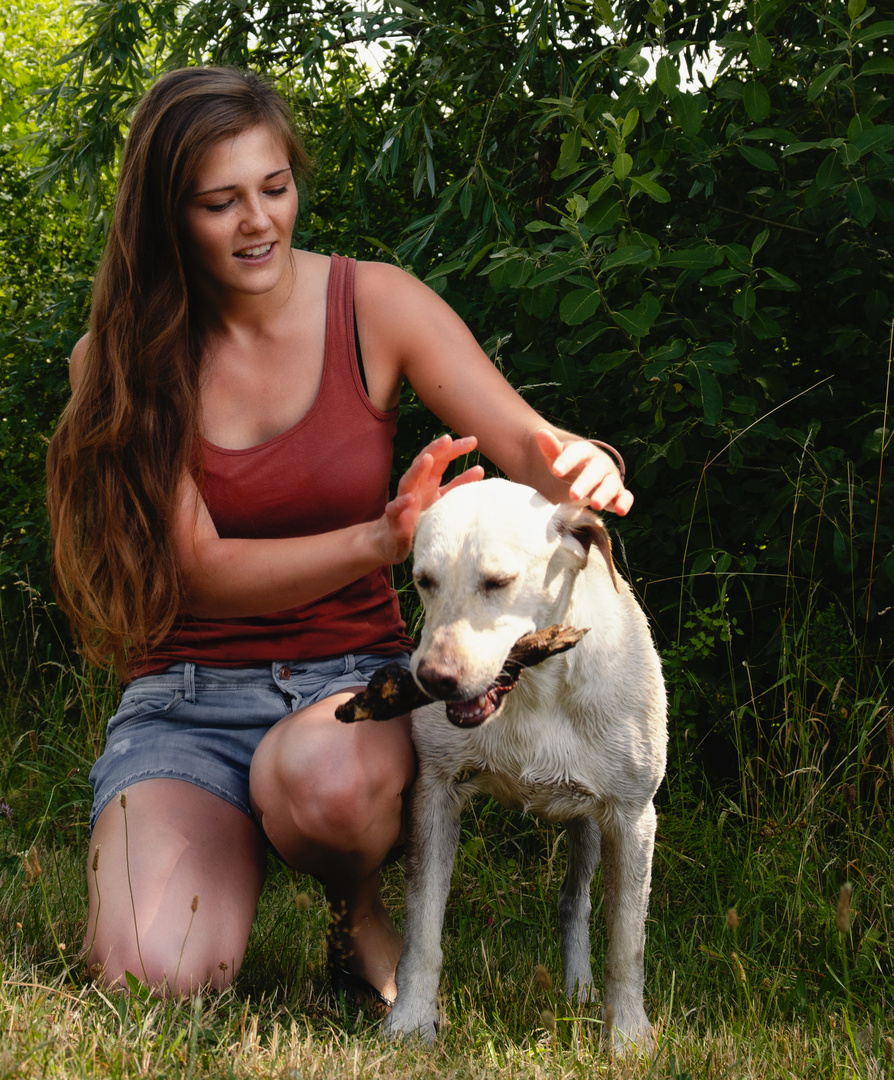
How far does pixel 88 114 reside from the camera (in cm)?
397

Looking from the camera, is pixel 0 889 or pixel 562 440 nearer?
pixel 562 440

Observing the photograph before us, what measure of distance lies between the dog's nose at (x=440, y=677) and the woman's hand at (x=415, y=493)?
36cm

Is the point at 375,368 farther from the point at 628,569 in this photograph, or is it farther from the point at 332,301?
the point at 628,569

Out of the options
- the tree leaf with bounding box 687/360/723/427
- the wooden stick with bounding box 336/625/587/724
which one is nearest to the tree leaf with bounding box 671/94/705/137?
the tree leaf with bounding box 687/360/723/427

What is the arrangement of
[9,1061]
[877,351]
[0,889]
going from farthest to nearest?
[877,351] < [0,889] < [9,1061]

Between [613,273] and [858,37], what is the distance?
83 cm

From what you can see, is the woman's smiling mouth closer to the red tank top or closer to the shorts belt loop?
the red tank top

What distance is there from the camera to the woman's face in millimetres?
2355

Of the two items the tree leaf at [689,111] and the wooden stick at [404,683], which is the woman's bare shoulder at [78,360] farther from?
the tree leaf at [689,111]

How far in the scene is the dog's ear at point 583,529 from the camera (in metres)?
2.03

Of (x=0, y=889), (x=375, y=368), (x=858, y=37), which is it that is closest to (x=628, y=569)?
(x=375, y=368)

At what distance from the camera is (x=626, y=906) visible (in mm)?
2154

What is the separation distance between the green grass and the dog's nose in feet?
1.80

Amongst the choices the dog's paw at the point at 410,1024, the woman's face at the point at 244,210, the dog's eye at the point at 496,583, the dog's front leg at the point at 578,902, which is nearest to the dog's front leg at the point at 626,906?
the dog's front leg at the point at 578,902
